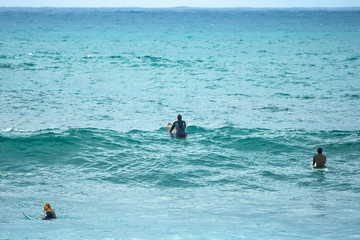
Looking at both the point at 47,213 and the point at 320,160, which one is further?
the point at 320,160

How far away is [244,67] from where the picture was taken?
50.0 m

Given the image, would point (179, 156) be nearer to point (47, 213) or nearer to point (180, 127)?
point (180, 127)

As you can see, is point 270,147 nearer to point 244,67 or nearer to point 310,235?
point 310,235

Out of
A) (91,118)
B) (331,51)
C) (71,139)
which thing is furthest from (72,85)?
(331,51)

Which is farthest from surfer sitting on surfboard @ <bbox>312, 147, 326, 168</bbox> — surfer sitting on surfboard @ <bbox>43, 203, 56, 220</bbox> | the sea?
surfer sitting on surfboard @ <bbox>43, 203, 56, 220</bbox>

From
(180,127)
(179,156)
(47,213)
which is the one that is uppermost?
(180,127)

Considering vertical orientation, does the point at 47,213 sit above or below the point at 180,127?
below

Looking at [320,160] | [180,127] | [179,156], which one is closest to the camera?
[320,160]

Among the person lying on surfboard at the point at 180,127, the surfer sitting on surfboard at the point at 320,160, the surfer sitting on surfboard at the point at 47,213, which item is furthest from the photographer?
the person lying on surfboard at the point at 180,127

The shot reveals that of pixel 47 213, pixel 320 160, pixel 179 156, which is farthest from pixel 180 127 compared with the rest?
pixel 47 213

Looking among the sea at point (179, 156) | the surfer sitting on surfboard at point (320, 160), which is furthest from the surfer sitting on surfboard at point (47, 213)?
the surfer sitting on surfboard at point (320, 160)

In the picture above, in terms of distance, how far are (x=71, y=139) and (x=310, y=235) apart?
13088 mm

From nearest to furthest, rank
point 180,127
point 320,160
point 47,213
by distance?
point 47,213 → point 320,160 → point 180,127

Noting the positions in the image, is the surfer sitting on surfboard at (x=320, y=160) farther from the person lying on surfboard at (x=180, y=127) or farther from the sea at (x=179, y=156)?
the person lying on surfboard at (x=180, y=127)
